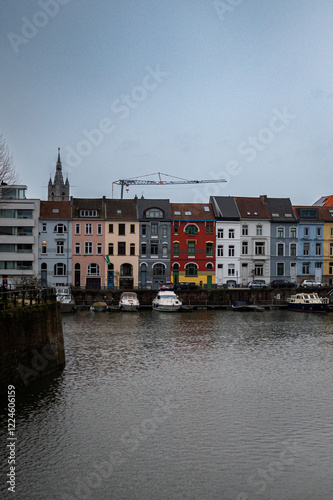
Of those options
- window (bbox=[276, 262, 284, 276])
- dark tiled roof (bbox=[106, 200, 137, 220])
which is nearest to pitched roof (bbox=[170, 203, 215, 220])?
dark tiled roof (bbox=[106, 200, 137, 220])

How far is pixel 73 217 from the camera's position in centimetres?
8306

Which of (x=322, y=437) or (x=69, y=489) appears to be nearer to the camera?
(x=69, y=489)

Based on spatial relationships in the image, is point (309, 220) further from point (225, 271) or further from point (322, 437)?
point (322, 437)

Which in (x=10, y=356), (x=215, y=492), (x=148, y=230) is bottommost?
(x=215, y=492)

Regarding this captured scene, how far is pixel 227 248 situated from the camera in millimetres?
87625

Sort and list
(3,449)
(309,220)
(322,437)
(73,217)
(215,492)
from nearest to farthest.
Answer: (215,492) → (3,449) → (322,437) → (73,217) → (309,220)

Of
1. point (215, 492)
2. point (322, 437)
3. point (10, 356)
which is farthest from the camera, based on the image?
point (10, 356)

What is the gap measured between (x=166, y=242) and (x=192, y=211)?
7126mm

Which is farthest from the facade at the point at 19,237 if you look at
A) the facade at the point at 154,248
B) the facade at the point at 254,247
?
the facade at the point at 254,247

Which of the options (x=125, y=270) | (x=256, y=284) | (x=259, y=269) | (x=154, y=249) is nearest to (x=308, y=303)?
(x=256, y=284)

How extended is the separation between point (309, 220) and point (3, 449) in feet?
252

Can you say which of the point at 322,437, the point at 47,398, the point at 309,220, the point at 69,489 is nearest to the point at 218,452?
the point at 322,437

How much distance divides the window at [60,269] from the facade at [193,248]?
16.9 meters

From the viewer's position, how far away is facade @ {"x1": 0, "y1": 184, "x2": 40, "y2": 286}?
249 ft
